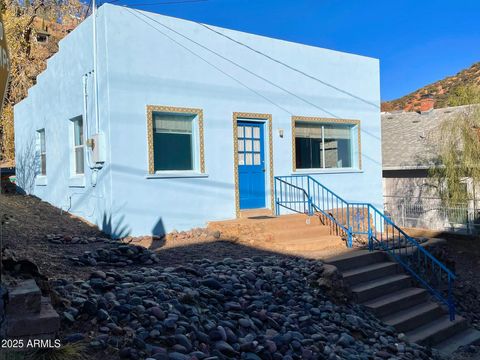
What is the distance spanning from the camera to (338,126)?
528 inches

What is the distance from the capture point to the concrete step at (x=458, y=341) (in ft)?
23.5

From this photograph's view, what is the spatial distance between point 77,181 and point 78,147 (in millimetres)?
885

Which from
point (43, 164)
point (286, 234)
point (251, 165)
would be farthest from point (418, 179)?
point (43, 164)

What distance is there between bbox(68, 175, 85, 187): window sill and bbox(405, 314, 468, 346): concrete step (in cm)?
750

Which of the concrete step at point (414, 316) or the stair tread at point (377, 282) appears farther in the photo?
the stair tread at point (377, 282)

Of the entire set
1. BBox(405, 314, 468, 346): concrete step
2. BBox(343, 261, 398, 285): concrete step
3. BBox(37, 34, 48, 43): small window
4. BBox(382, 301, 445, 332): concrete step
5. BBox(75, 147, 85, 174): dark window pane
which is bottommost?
BBox(405, 314, 468, 346): concrete step

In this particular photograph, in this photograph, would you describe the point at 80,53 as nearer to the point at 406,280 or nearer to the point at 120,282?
the point at 120,282

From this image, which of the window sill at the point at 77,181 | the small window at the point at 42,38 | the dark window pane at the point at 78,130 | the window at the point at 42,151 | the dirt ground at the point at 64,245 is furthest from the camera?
the small window at the point at 42,38

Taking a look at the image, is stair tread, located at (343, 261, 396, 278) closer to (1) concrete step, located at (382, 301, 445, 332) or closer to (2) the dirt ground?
(1) concrete step, located at (382, 301, 445, 332)

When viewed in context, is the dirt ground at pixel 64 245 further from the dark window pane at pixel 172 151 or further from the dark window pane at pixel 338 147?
the dark window pane at pixel 338 147

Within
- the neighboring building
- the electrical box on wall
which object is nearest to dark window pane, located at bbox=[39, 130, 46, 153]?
the electrical box on wall

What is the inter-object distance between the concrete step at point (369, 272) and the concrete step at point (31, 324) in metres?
5.16

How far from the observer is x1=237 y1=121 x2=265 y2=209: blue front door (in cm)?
1117

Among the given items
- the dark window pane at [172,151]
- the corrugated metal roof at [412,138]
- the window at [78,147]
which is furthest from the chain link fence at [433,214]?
the window at [78,147]
